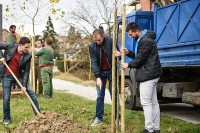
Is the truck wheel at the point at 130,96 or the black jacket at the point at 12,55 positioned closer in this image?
the black jacket at the point at 12,55

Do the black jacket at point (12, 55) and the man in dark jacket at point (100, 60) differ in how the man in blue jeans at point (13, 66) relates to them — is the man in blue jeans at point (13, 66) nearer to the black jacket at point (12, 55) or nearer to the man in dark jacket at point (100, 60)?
the black jacket at point (12, 55)

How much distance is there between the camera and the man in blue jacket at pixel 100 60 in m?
6.79

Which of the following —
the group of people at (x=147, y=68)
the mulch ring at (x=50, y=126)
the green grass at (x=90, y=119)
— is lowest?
the green grass at (x=90, y=119)

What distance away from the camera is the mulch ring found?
6008 millimetres

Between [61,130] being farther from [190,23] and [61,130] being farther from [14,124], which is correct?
[190,23]

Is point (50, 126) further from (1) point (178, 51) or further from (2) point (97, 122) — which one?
(1) point (178, 51)

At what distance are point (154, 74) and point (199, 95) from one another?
223cm

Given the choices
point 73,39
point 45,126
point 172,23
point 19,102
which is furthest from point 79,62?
point 45,126

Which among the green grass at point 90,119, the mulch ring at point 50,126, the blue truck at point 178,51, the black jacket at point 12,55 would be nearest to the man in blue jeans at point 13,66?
the black jacket at point 12,55

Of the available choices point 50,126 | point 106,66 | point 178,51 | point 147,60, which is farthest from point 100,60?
point 178,51

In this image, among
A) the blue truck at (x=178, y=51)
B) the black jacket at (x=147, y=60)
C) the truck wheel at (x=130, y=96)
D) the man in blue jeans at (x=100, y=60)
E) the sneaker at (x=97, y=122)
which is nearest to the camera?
the black jacket at (x=147, y=60)

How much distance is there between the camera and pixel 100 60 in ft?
22.8

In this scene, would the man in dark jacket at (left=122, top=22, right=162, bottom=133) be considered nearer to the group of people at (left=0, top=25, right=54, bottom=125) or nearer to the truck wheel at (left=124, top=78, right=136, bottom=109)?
the group of people at (left=0, top=25, right=54, bottom=125)

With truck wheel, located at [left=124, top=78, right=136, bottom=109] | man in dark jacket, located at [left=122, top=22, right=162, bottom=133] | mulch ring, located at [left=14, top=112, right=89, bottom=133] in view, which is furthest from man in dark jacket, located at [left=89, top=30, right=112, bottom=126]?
truck wheel, located at [left=124, top=78, right=136, bottom=109]
